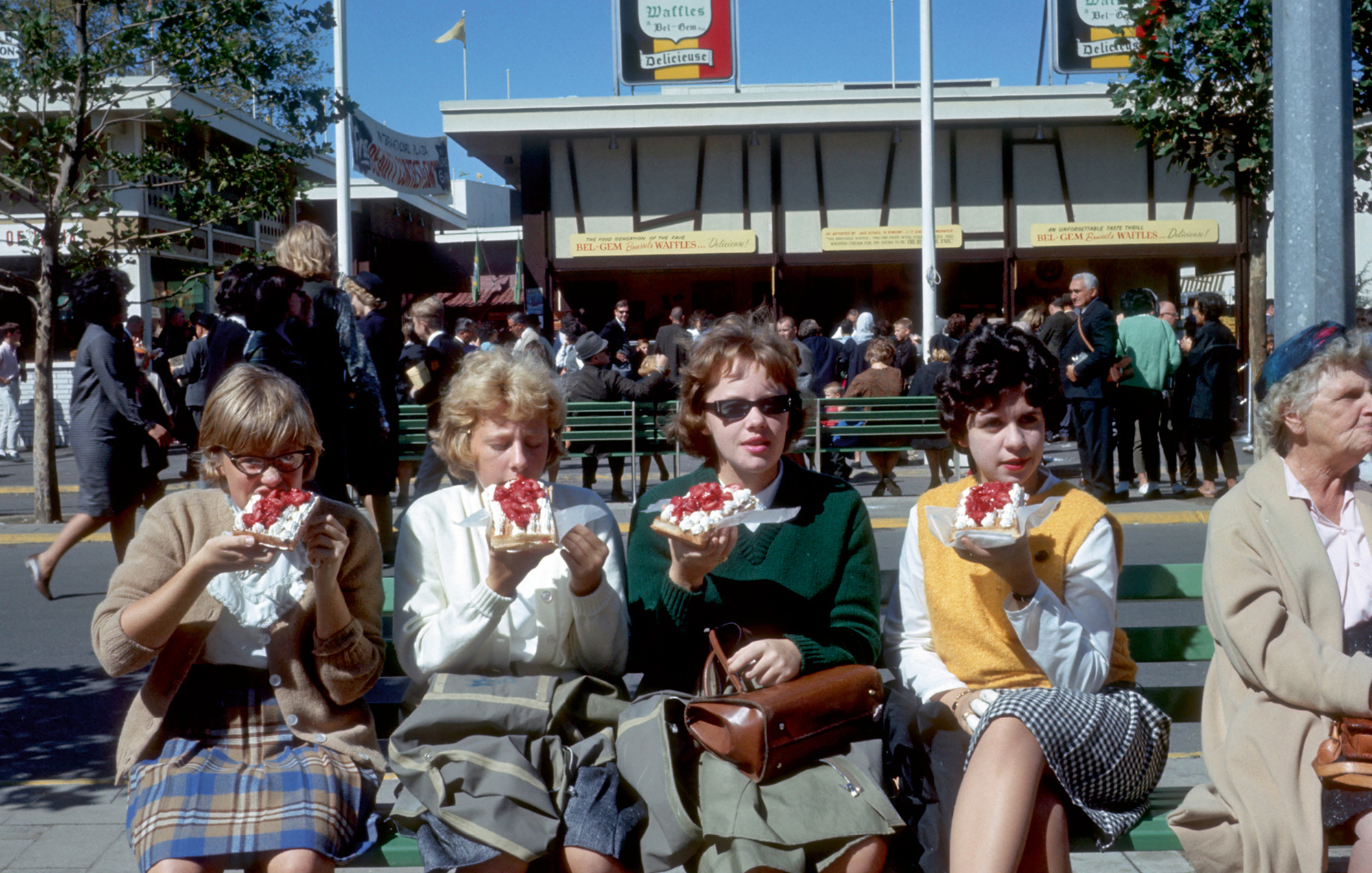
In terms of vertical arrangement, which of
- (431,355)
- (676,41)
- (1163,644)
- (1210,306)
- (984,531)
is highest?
(676,41)

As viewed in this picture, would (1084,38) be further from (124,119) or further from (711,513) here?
(711,513)

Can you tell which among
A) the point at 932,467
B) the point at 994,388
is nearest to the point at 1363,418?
the point at 994,388

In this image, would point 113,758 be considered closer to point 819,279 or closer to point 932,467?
point 932,467

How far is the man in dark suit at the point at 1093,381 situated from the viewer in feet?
34.8

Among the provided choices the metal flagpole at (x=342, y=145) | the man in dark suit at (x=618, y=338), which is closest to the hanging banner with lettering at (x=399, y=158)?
the metal flagpole at (x=342, y=145)

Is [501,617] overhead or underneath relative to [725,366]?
underneath

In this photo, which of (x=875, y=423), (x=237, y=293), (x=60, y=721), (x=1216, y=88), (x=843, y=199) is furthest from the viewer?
(x=843, y=199)

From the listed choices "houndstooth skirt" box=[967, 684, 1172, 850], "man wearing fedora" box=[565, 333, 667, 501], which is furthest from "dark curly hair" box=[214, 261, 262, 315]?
"man wearing fedora" box=[565, 333, 667, 501]

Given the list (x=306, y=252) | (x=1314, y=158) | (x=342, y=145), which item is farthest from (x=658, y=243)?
(x=1314, y=158)

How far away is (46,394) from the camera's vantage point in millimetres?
10703

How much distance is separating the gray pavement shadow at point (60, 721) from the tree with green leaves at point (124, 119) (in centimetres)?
511

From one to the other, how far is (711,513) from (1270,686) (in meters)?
1.31

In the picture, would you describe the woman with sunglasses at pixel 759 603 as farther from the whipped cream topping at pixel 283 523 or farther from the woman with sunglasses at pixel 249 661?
the whipped cream topping at pixel 283 523

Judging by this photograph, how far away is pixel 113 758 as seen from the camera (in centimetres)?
471
